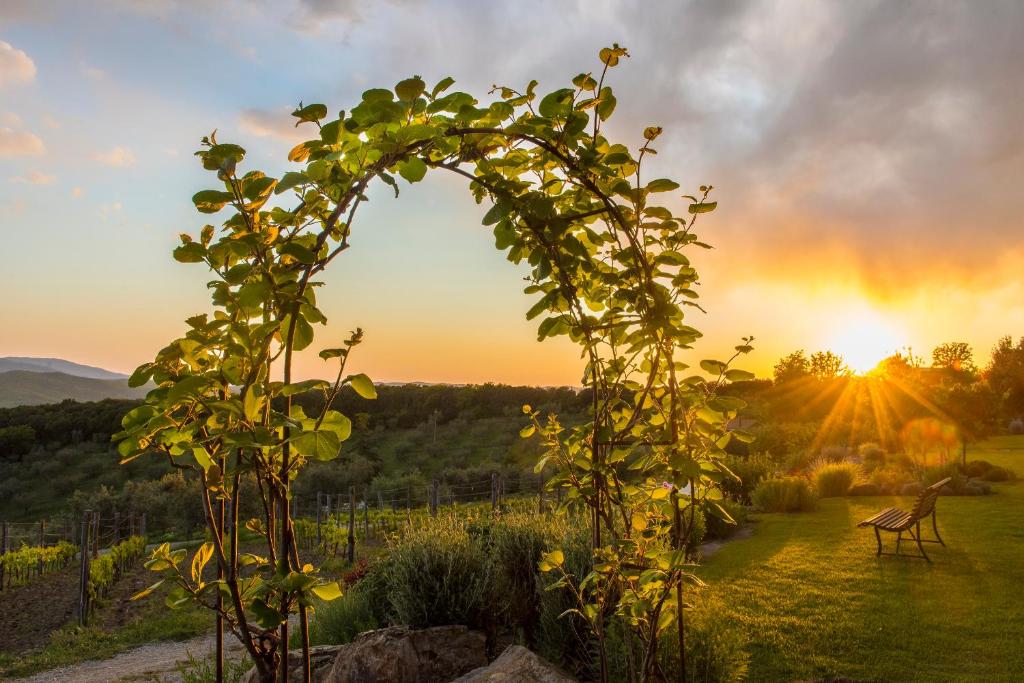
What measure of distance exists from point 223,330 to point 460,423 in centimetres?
3656

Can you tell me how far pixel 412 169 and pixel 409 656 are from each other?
300cm

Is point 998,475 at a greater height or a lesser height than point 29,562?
greater

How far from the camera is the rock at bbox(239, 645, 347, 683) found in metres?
3.45

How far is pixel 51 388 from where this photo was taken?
105938mm

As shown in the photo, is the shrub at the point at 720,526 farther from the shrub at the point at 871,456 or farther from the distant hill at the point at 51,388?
the distant hill at the point at 51,388

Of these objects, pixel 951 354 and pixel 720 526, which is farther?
pixel 951 354

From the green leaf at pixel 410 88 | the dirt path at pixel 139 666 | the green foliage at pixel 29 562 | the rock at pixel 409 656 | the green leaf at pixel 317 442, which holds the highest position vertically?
the green leaf at pixel 410 88

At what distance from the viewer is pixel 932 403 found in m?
15.5

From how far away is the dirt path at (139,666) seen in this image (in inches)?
237

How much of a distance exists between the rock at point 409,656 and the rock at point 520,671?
0.66 m

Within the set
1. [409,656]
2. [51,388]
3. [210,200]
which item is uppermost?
[51,388]

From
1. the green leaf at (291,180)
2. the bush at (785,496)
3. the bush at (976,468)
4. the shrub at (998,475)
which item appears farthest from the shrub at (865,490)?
the green leaf at (291,180)

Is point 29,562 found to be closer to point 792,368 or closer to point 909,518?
point 909,518

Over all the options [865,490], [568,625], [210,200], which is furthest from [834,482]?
[210,200]
